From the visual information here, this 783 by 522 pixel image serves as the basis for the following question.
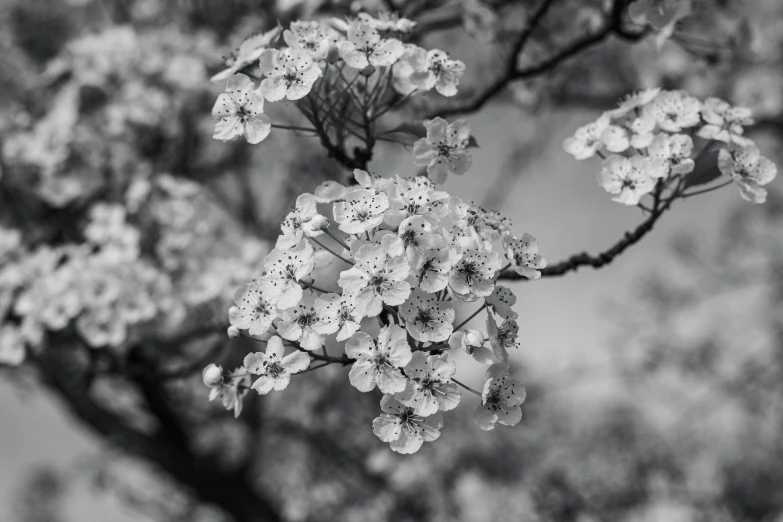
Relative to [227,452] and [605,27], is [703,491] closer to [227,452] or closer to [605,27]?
[227,452]

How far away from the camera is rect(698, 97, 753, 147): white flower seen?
2.19 metres

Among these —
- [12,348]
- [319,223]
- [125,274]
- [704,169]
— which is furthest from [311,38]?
[12,348]

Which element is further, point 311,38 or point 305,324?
point 311,38

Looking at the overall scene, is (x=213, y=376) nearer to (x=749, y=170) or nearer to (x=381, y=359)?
(x=381, y=359)

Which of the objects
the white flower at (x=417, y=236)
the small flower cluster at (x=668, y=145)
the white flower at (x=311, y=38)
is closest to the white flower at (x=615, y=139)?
the small flower cluster at (x=668, y=145)

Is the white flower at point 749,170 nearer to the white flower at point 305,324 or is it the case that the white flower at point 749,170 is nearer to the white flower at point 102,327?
the white flower at point 305,324

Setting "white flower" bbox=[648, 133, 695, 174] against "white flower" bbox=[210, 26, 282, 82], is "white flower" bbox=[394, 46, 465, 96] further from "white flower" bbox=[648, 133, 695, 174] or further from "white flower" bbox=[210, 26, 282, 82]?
"white flower" bbox=[648, 133, 695, 174]

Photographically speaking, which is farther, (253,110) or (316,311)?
(253,110)

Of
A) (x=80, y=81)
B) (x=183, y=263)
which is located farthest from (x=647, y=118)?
(x=80, y=81)

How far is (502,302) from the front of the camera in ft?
5.99

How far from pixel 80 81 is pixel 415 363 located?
3.93 m

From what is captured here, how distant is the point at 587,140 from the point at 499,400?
1.00 m

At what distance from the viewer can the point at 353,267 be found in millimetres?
1785

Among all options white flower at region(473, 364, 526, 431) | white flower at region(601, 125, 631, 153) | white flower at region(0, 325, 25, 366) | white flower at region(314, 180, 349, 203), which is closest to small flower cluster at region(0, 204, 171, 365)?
white flower at region(0, 325, 25, 366)
